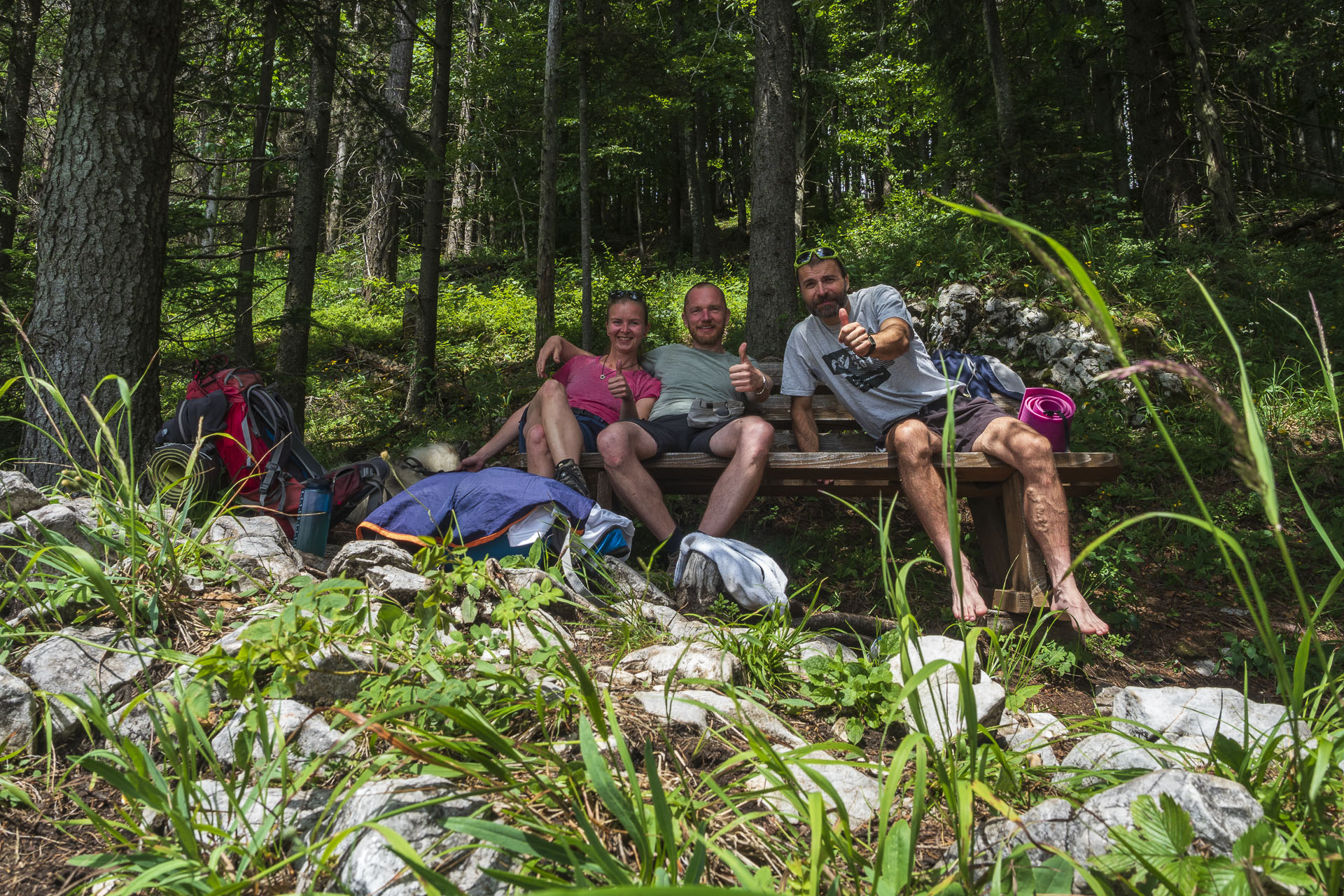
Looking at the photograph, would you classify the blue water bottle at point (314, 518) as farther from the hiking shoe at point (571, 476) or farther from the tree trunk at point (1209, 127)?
the tree trunk at point (1209, 127)

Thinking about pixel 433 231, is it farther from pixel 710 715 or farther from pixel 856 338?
pixel 710 715

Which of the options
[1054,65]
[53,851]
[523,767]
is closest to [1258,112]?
[1054,65]

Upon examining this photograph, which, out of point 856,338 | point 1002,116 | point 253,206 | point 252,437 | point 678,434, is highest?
point 1002,116

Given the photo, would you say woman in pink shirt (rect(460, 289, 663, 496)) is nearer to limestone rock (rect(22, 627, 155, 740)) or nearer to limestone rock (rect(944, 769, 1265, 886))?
limestone rock (rect(22, 627, 155, 740))

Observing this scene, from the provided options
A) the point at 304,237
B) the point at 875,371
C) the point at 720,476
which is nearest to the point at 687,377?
the point at 720,476

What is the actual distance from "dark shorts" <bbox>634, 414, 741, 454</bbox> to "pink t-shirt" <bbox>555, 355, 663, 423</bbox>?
27 centimetres

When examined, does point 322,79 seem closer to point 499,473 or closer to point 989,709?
point 499,473

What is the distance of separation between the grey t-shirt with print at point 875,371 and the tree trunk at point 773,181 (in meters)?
2.22

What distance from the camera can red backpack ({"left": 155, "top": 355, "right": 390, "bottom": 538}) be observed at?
3.39m

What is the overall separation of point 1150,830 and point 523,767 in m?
1.03

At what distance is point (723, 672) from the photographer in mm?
2090

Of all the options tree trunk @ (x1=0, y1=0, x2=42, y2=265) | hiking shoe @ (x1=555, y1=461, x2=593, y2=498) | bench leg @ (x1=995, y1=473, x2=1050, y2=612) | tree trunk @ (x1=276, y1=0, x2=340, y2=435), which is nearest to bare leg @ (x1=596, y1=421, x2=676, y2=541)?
hiking shoe @ (x1=555, y1=461, x2=593, y2=498)

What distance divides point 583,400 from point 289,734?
9.31 feet

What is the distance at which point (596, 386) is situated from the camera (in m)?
4.34
